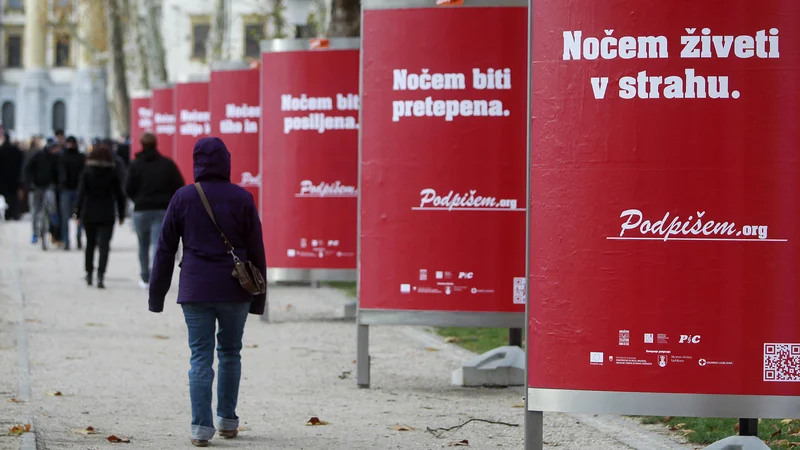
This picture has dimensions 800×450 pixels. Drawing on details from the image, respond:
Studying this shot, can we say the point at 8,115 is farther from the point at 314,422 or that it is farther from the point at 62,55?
the point at 314,422

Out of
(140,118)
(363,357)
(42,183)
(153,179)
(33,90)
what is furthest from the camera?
(33,90)

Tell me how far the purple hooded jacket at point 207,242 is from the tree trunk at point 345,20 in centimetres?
1077

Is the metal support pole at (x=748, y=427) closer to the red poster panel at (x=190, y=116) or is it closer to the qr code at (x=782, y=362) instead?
the qr code at (x=782, y=362)

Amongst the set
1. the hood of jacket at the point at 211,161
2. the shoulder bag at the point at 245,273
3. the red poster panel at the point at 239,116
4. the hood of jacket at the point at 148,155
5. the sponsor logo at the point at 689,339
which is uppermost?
the red poster panel at the point at 239,116

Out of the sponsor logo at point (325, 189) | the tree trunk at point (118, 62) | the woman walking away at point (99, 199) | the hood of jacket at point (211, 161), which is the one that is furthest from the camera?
the tree trunk at point (118, 62)

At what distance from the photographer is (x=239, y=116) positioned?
19.4 m

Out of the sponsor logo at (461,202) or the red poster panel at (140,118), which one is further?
the red poster panel at (140,118)

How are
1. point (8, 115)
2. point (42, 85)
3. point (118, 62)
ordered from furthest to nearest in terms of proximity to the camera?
point (8, 115), point (42, 85), point (118, 62)

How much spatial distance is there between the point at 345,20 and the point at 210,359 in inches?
443

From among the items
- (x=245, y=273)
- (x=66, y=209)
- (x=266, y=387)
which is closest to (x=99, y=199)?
(x=66, y=209)

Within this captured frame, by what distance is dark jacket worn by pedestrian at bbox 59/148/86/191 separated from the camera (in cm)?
2688

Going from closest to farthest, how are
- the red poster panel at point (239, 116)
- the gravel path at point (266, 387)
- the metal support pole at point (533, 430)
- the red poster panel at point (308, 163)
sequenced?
the metal support pole at point (533, 430) < the gravel path at point (266, 387) < the red poster panel at point (308, 163) < the red poster panel at point (239, 116)

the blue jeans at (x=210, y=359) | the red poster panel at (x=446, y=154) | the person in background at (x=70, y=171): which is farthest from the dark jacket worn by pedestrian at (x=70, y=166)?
the blue jeans at (x=210, y=359)

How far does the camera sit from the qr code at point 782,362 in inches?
299
